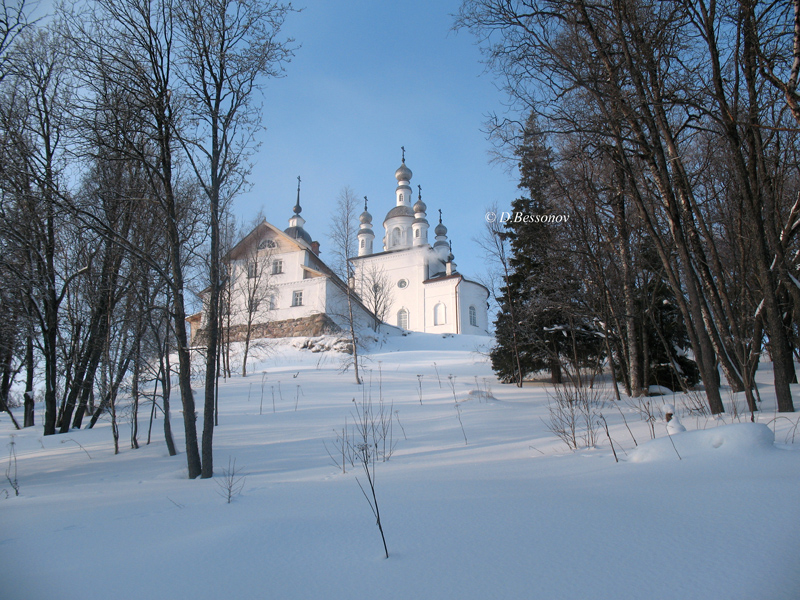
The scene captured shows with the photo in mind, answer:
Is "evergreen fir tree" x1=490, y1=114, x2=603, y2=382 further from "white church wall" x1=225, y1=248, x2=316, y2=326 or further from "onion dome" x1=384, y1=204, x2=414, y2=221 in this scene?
"onion dome" x1=384, y1=204, x2=414, y2=221

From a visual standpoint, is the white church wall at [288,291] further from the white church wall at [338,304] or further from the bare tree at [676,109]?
the bare tree at [676,109]

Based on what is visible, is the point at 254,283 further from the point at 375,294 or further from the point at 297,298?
the point at 297,298

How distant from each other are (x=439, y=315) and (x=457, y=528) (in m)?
39.3

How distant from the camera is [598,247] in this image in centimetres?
1143

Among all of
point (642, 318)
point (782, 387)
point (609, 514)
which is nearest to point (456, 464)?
point (609, 514)

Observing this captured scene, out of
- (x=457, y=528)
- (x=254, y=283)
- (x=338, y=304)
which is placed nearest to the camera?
(x=457, y=528)

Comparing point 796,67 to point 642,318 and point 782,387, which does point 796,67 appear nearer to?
point 782,387

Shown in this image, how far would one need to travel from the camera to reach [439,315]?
4172 cm

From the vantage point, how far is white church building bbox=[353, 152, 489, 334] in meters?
41.2

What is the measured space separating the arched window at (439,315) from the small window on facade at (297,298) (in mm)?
14604

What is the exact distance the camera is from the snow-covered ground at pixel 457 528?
1.92 m

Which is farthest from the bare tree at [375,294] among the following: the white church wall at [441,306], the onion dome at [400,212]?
the onion dome at [400,212]

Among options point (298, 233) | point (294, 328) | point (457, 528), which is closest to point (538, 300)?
point (457, 528)

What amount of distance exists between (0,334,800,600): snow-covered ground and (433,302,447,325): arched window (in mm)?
35547
